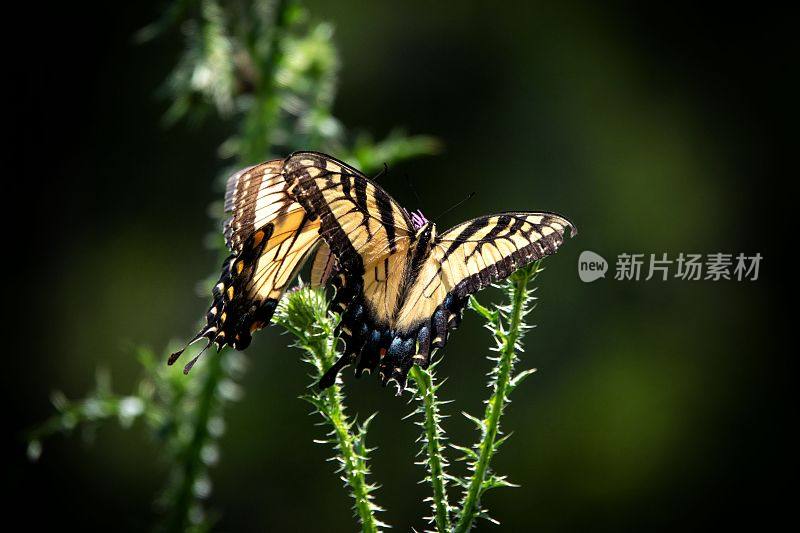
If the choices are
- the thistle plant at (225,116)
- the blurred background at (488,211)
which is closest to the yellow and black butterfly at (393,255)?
the thistle plant at (225,116)

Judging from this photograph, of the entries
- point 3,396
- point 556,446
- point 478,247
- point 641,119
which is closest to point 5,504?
point 3,396

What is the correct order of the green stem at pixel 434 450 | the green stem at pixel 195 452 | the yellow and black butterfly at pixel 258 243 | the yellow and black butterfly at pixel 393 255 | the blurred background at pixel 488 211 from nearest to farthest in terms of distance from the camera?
the green stem at pixel 434 450
the yellow and black butterfly at pixel 393 255
the yellow and black butterfly at pixel 258 243
the green stem at pixel 195 452
the blurred background at pixel 488 211

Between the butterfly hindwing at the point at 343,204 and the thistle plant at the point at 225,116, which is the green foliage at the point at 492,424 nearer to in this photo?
the butterfly hindwing at the point at 343,204

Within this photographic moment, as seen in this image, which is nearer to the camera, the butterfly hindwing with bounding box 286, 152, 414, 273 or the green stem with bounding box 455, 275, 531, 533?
the green stem with bounding box 455, 275, 531, 533

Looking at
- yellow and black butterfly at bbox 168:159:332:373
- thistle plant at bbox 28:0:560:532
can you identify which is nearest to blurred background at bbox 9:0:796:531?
thistle plant at bbox 28:0:560:532

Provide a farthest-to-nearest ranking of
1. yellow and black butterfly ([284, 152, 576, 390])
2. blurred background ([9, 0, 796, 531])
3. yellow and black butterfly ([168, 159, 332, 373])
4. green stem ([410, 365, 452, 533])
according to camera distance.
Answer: blurred background ([9, 0, 796, 531]) → yellow and black butterfly ([168, 159, 332, 373]) → yellow and black butterfly ([284, 152, 576, 390]) → green stem ([410, 365, 452, 533])

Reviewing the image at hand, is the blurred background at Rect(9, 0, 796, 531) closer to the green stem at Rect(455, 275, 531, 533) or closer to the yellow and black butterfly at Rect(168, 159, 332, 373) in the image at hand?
the yellow and black butterfly at Rect(168, 159, 332, 373)

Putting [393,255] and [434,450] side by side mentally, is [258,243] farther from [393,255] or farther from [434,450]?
[434,450]
